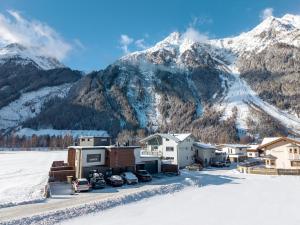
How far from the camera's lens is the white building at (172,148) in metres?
70.0

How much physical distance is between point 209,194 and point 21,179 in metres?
28.6

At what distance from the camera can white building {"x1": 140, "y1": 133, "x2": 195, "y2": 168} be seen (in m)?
70.0

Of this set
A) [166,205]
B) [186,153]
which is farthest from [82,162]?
[186,153]

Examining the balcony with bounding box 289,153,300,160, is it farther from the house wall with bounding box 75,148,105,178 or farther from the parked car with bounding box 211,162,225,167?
the house wall with bounding box 75,148,105,178

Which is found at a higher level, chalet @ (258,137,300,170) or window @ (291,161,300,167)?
chalet @ (258,137,300,170)

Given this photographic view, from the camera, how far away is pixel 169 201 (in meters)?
34.0

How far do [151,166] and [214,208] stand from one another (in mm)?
24184

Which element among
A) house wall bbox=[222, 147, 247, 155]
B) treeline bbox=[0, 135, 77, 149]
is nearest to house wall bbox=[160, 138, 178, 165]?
house wall bbox=[222, 147, 247, 155]

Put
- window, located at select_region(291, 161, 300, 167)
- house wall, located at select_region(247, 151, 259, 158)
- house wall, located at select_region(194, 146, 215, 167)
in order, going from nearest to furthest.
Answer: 1. window, located at select_region(291, 161, 300, 167)
2. house wall, located at select_region(194, 146, 215, 167)
3. house wall, located at select_region(247, 151, 259, 158)

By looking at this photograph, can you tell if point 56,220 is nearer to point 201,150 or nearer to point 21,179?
point 21,179

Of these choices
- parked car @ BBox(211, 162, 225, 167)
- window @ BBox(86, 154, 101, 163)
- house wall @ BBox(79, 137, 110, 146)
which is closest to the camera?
window @ BBox(86, 154, 101, 163)

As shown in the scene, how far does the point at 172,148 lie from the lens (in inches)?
2776

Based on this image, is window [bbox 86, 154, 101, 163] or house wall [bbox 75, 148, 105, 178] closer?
house wall [bbox 75, 148, 105, 178]

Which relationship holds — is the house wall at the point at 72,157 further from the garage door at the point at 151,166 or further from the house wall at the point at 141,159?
the garage door at the point at 151,166
